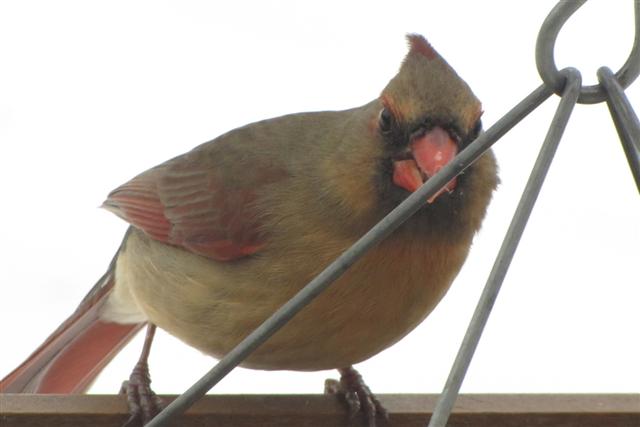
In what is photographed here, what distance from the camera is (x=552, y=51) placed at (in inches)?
55.6

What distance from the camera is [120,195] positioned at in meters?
2.99

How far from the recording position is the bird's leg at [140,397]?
7.58 ft

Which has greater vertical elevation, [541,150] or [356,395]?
[541,150]

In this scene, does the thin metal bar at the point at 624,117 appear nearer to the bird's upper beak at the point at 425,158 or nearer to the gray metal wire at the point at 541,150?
the gray metal wire at the point at 541,150

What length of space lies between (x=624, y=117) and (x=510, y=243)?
20 cm

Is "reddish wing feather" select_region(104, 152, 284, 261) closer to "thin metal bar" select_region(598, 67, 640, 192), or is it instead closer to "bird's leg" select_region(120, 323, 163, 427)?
"bird's leg" select_region(120, 323, 163, 427)

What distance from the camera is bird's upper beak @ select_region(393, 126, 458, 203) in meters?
2.00

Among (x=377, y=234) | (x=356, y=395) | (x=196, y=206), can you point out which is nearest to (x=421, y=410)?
(x=356, y=395)

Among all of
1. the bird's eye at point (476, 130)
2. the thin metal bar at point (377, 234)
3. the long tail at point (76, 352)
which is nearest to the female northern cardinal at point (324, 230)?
the bird's eye at point (476, 130)

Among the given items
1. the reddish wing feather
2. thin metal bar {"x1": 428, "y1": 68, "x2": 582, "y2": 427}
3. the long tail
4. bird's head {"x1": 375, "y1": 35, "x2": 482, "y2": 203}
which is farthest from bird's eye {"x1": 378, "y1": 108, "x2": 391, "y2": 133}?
the long tail

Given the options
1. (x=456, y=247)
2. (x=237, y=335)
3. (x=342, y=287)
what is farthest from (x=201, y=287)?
(x=456, y=247)

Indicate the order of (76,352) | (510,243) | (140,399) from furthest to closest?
(76,352)
(140,399)
(510,243)

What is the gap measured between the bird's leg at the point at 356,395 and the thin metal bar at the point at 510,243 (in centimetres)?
98

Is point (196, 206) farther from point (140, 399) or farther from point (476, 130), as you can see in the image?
point (476, 130)
